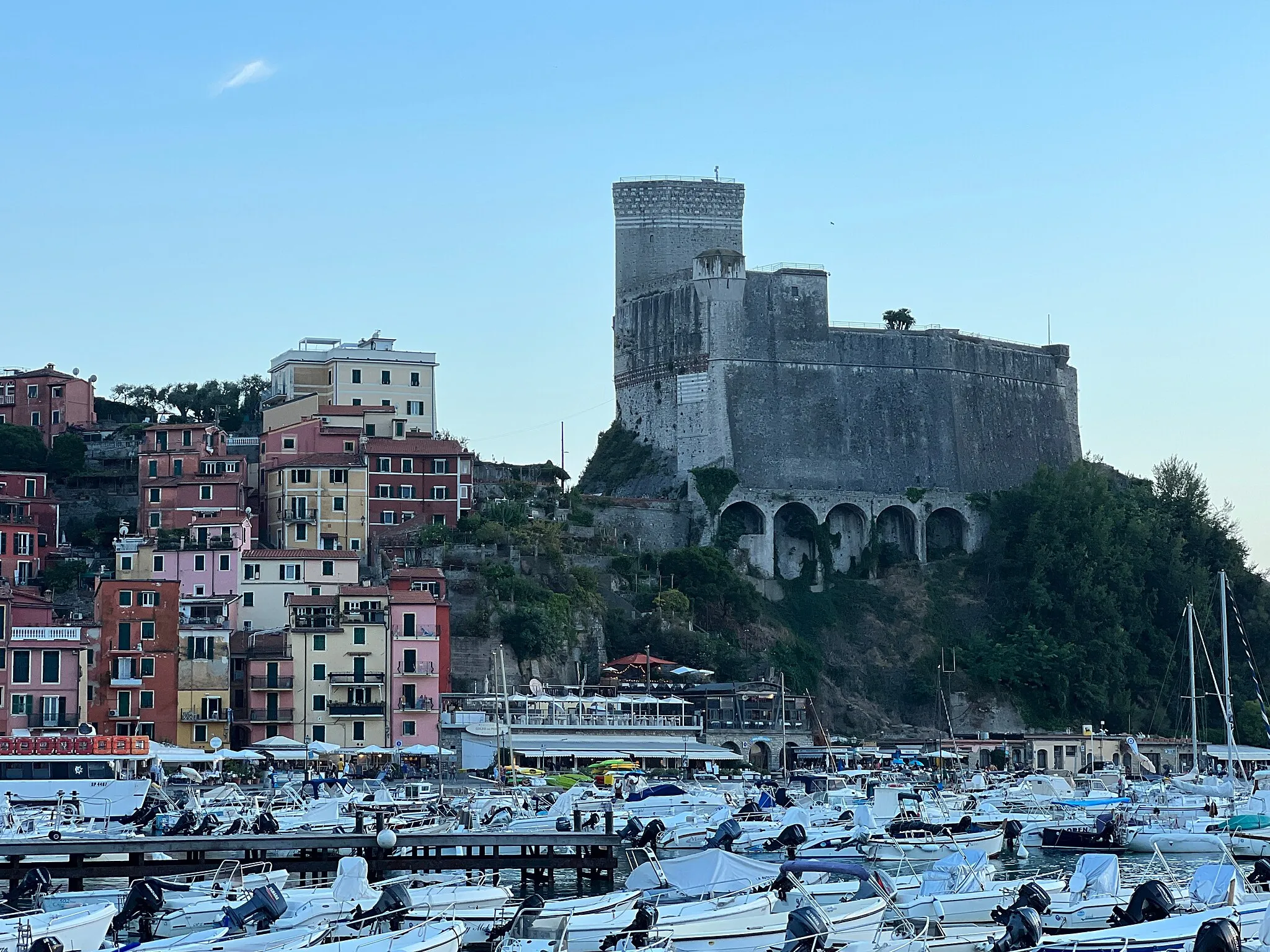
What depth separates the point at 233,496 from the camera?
8331cm

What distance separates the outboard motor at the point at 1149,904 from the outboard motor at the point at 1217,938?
422 centimetres

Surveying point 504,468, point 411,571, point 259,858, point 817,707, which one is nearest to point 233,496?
point 411,571

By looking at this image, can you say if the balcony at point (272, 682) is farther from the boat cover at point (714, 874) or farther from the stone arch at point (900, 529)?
the boat cover at point (714, 874)

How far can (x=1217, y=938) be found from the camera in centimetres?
2964

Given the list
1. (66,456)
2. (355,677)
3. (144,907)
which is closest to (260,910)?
(144,907)

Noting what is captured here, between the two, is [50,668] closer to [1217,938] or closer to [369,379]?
[369,379]

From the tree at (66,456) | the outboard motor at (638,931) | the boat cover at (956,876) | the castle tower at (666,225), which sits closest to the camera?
the outboard motor at (638,931)

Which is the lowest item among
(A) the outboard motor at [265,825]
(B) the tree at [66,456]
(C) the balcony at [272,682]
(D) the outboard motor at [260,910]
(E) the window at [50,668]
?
(D) the outboard motor at [260,910]

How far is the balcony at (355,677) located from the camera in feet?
245

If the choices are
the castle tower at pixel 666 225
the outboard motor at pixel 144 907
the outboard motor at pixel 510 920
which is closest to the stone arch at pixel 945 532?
the castle tower at pixel 666 225

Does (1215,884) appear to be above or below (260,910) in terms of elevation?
above

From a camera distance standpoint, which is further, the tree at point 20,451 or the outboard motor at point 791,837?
the tree at point 20,451

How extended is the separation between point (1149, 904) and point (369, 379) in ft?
205

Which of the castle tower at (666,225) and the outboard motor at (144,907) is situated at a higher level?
the castle tower at (666,225)
